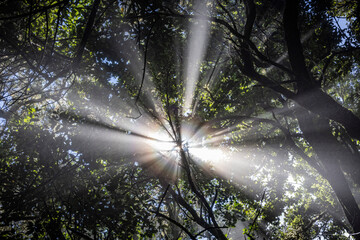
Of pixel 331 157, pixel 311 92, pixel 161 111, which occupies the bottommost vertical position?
pixel 331 157

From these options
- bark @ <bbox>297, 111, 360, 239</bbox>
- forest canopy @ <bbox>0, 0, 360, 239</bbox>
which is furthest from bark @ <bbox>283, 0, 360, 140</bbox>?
bark @ <bbox>297, 111, 360, 239</bbox>

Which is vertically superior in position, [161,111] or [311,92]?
[161,111]

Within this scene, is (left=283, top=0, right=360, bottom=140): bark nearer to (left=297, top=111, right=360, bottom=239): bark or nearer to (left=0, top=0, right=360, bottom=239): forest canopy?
(left=0, top=0, right=360, bottom=239): forest canopy

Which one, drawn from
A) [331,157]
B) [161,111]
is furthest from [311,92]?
[161,111]

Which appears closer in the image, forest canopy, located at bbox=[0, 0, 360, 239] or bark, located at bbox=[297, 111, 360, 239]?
forest canopy, located at bbox=[0, 0, 360, 239]

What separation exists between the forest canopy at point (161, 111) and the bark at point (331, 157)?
1.5 inches

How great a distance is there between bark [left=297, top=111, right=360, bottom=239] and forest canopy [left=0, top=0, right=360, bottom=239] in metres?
0.04

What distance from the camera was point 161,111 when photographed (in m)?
6.96

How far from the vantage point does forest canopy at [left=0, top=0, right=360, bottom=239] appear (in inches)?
150

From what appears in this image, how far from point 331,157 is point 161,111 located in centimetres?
565

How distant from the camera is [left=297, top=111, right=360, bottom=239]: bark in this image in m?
5.34

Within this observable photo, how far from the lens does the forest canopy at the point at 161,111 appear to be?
3.80 meters

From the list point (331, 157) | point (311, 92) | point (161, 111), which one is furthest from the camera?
point (161, 111)

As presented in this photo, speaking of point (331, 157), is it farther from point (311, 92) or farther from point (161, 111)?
point (161, 111)
